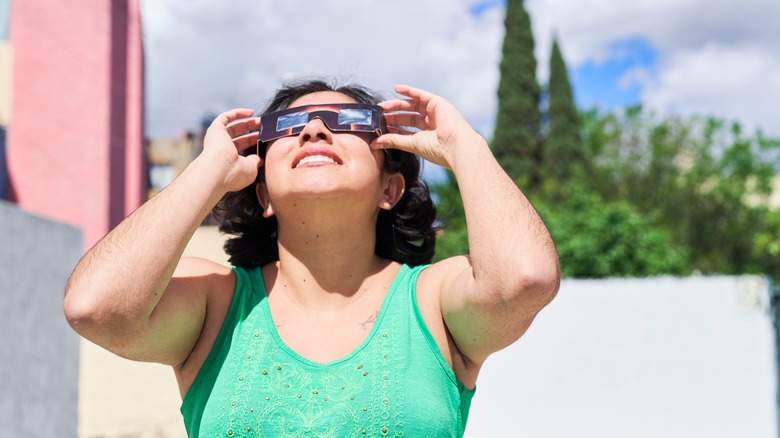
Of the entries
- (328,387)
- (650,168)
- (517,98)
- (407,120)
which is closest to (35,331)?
(407,120)

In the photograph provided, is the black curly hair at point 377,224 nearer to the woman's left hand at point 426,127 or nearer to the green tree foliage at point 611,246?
the woman's left hand at point 426,127

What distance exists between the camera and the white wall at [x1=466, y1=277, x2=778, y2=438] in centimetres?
736

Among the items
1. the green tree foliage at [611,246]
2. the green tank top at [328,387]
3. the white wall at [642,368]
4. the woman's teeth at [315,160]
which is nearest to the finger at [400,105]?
the woman's teeth at [315,160]

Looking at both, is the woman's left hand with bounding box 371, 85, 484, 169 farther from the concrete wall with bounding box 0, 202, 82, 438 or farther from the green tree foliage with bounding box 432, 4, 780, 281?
the green tree foliage with bounding box 432, 4, 780, 281

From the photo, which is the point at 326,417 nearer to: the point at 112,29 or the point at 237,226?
the point at 237,226

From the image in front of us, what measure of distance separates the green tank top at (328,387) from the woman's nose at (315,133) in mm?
446

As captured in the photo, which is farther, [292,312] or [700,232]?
[700,232]

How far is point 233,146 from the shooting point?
1.88 metres

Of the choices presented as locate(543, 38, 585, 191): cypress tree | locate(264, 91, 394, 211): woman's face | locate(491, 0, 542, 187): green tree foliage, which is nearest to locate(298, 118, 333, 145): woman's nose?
locate(264, 91, 394, 211): woman's face

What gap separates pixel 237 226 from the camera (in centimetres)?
220

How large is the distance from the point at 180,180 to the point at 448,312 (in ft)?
2.32

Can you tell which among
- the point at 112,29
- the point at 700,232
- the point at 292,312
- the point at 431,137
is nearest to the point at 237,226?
the point at 292,312

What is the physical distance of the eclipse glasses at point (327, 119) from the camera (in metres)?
1.91

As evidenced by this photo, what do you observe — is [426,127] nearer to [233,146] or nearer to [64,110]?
[233,146]
